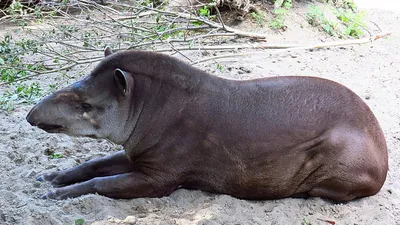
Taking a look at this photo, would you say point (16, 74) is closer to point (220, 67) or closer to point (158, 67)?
point (220, 67)

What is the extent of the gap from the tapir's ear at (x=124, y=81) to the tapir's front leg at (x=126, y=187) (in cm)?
A: 74

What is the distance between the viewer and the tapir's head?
4.67 meters

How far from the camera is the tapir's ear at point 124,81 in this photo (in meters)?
4.51

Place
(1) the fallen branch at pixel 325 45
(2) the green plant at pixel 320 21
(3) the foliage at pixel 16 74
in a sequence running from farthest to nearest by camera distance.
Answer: (2) the green plant at pixel 320 21
(1) the fallen branch at pixel 325 45
(3) the foliage at pixel 16 74

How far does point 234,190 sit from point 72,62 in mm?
3943

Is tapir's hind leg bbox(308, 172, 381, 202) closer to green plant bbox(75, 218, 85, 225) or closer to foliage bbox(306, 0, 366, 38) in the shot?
green plant bbox(75, 218, 85, 225)

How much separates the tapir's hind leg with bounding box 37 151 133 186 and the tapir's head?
1.59ft

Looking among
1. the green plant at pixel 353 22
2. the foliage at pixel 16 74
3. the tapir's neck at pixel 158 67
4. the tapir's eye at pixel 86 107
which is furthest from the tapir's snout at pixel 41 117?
the green plant at pixel 353 22

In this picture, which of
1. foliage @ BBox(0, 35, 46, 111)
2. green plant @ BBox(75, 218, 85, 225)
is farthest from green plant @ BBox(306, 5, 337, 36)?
green plant @ BBox(75, 218, 85, 225)

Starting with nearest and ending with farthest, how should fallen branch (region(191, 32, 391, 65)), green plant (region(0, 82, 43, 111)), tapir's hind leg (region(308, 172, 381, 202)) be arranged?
1. tapir's hind leg (region(308, 172, 381, 202))
2. green plant (region(0, 82, 43, 111))
3. fallen branch (region(191, 32, 391, 65))

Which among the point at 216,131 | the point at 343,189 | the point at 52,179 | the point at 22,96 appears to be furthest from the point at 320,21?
the point at 52,179

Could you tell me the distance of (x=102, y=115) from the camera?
15.5 feet

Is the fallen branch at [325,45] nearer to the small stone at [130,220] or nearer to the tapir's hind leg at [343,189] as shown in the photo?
the tapir's hind leg at [343,189]

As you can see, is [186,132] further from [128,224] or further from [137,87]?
[128,224]
